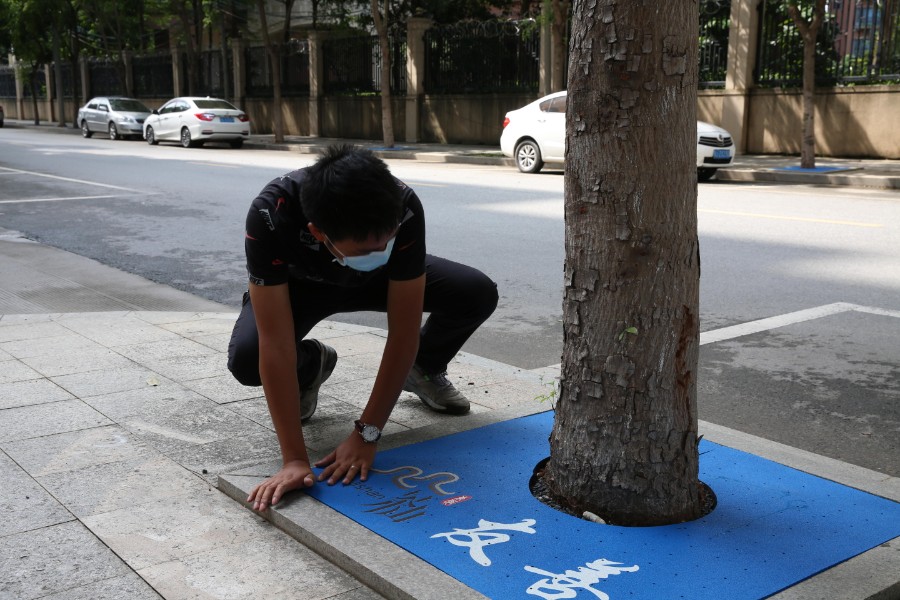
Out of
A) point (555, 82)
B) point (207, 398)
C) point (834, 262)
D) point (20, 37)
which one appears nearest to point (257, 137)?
point (555, 82)

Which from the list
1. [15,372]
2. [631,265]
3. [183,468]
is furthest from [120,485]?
[631,265]

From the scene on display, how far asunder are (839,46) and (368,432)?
58.6 feet

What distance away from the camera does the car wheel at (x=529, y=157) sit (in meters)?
17.2

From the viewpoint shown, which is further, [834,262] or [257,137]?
[257,137]

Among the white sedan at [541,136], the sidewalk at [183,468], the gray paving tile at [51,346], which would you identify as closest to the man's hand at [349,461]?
the sidewalk at [183,468]

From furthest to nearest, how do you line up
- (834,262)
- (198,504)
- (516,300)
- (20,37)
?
1. (20,37)
2. (834,262)
3. (516,300)
4. (198,504)

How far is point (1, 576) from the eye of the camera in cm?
273

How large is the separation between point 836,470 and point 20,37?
44.2m

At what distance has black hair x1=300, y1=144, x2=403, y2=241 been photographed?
2.76 meters

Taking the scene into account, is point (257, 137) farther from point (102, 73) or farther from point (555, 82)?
point (102, 73)

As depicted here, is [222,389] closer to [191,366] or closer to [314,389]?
[191,366]

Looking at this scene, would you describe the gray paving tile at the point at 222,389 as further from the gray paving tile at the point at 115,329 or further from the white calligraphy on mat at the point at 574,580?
the white calligraphy on mat at the point at 574,580

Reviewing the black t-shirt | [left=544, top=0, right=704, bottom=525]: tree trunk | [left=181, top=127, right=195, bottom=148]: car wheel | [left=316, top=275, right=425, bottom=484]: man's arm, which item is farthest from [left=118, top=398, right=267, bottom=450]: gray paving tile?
[left=181, top=127, right=195, bottom=148]: car wheel

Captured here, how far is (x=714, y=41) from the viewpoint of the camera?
20.2m
